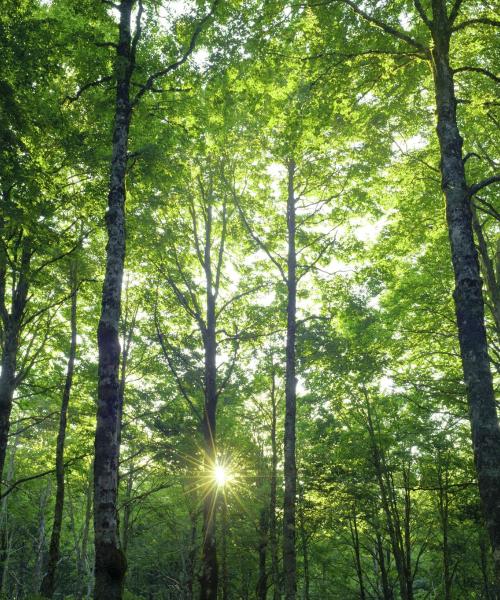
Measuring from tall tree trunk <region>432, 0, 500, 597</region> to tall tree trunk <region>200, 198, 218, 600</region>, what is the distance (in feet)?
20.9

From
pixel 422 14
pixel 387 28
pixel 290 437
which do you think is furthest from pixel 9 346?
pixel 422 14

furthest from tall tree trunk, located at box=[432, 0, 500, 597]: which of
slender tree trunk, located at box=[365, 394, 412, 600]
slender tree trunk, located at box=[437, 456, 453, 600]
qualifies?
slender tree trunk, located at box=[437, 456, 453, 600]

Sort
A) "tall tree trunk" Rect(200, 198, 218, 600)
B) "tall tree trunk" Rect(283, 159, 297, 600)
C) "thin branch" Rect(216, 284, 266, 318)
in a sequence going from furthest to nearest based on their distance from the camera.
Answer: "thin branch" Rect(216, 284, 266, 318) → "tall tree trunk" Rect(283, 159, 297, 600) → "tall tree trunk" Rect(200, 198, 218, 600)

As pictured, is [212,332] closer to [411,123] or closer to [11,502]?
[411,123]

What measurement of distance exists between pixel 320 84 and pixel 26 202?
6069mm

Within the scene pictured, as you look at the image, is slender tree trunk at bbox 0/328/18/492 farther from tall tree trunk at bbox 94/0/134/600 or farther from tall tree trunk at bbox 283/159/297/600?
tall tree trunk at bbox 283/159/297/600

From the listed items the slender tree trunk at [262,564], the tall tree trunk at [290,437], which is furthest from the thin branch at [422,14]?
the slender tree trunk at [262,564]

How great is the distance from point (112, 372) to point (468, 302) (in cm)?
502

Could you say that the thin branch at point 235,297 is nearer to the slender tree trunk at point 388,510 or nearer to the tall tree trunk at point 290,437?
the tall tree trunk at point 290,437

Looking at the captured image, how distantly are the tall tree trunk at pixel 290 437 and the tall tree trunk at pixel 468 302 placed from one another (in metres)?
5.84

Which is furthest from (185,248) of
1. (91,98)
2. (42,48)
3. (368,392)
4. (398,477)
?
(398,477)

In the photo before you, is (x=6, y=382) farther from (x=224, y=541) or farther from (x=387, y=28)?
(x=387, y=28)

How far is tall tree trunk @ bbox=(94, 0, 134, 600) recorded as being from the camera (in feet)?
17.2

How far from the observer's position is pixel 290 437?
1007cm
